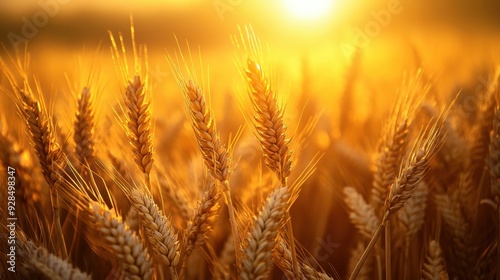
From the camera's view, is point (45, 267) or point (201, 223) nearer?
point (45, 267)

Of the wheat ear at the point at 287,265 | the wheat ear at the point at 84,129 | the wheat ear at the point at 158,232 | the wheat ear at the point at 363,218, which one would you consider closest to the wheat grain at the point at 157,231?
the wheat ear at the point at 158,232

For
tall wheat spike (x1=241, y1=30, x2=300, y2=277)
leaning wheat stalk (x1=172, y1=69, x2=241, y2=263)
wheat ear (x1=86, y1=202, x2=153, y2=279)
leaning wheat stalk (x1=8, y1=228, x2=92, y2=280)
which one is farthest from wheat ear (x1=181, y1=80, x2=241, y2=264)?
leaning wheat stalk (x1=8, y1=228, x2=92, y2=280)

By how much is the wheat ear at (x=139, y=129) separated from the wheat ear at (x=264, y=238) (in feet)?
1.16

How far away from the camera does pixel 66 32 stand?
10.3 meters

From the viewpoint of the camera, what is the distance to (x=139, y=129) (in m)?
1.17

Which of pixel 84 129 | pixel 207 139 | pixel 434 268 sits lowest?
pixel 434 268

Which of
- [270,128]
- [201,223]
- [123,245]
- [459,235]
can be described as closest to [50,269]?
[123,245]

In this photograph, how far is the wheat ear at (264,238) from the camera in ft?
3.25

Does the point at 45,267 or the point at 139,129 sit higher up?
the point at 139,129

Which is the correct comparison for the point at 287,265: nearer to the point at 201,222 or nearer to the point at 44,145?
the point at 201,222

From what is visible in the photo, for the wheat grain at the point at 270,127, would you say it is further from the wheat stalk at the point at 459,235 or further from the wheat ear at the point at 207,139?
the wheat stalk at the point at 459,235

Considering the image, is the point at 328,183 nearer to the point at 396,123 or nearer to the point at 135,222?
the point at 396,123

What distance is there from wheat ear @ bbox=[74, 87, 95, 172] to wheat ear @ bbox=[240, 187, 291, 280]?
0.63 m

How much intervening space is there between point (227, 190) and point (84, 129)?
552mm
